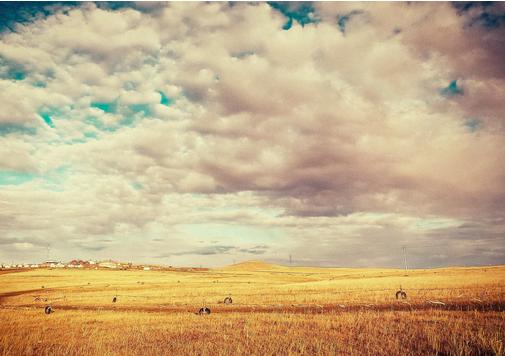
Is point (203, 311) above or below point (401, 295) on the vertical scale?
below

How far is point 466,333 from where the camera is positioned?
14461 millimetres

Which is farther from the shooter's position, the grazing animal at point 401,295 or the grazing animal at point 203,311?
the grazing animal at point 401,295

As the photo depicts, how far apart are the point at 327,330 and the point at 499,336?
24.5 feet

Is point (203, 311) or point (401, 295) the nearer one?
point (203, 311)

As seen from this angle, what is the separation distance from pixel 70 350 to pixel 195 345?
5298 mm

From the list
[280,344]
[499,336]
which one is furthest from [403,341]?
[280,344]

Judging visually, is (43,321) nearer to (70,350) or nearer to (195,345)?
(70,350)

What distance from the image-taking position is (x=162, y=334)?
18141 mm

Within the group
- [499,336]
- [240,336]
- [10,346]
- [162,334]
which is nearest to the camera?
[499,336]

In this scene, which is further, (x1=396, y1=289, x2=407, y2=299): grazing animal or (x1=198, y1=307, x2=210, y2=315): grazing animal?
(x1=396, y1=289, x2=407, y2=299): grazing animal

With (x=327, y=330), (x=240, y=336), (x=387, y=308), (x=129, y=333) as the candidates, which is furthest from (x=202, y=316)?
(x=387, y=308)

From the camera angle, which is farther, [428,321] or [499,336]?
[428,321]

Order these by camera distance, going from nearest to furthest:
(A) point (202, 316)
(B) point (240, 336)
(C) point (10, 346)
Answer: (C) point (10, 346), (B) point (240, 336), (A) point (202, 316)

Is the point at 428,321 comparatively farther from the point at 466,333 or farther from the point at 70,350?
the point at 70,350
